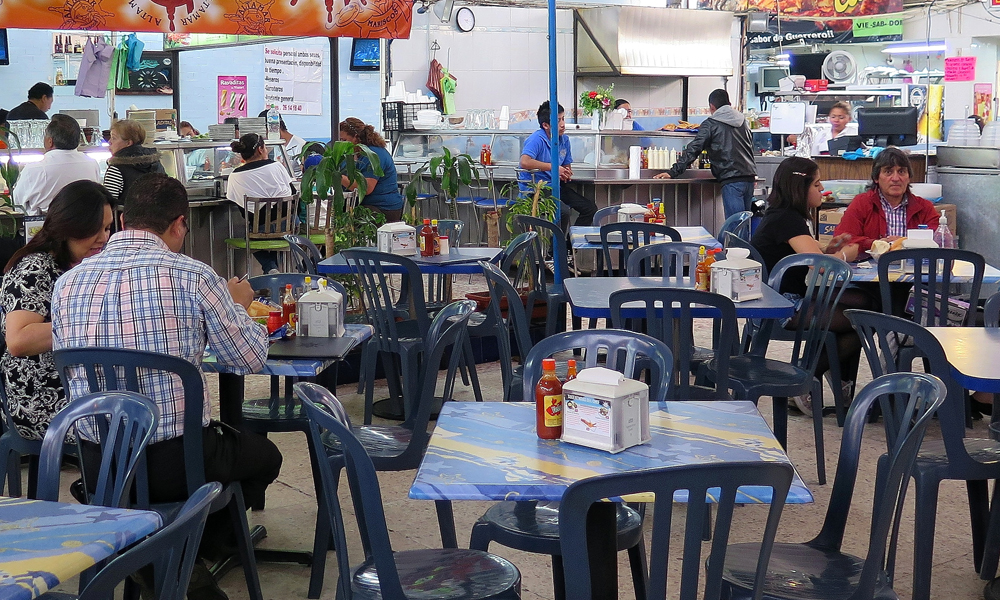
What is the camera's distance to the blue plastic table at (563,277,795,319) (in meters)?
3.89

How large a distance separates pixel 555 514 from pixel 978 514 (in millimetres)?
1482

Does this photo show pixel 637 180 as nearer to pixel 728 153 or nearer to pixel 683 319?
pixel 728 153

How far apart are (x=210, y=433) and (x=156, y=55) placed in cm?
1086

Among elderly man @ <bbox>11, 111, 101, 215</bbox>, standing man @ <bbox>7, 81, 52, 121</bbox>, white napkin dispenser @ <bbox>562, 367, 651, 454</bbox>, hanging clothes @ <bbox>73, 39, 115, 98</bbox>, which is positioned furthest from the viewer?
standing man @ <bbox>7, 81, 52, 121</bbox>

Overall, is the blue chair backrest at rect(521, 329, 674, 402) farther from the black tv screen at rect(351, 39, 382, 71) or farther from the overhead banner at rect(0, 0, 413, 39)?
the black tv screen at rect(351, 39, 382, 71)

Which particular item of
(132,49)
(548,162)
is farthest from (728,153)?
(132,49)

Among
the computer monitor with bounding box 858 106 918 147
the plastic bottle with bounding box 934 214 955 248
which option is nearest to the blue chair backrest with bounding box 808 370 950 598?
the plastic bottle with bounding box 934 214 955 248

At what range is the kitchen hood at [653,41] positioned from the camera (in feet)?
43.0

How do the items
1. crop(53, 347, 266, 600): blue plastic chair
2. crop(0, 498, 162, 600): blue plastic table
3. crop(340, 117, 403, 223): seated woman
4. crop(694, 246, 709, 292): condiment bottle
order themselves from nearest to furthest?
crop(0, 498, 162, 600): blue plastic table, crop(53, 347, 266, 600): blue plastic chair, crop(694, 246, 709, 292): condiment bottle, crop(340, 117, 403, 223): seated woman

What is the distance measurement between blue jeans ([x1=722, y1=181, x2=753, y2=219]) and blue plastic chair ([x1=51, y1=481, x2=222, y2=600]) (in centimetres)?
811

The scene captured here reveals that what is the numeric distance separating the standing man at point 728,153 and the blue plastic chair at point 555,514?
21.5 feet

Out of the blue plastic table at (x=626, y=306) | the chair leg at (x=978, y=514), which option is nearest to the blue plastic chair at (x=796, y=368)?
the blue plastic table at (x=626, y=306)

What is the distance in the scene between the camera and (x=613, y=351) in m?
3.08

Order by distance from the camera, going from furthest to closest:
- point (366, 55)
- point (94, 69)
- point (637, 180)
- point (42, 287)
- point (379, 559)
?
point (366, 55) < point (637, 180) < point (94, 69) < point (42, 287) < point (379, 559)
